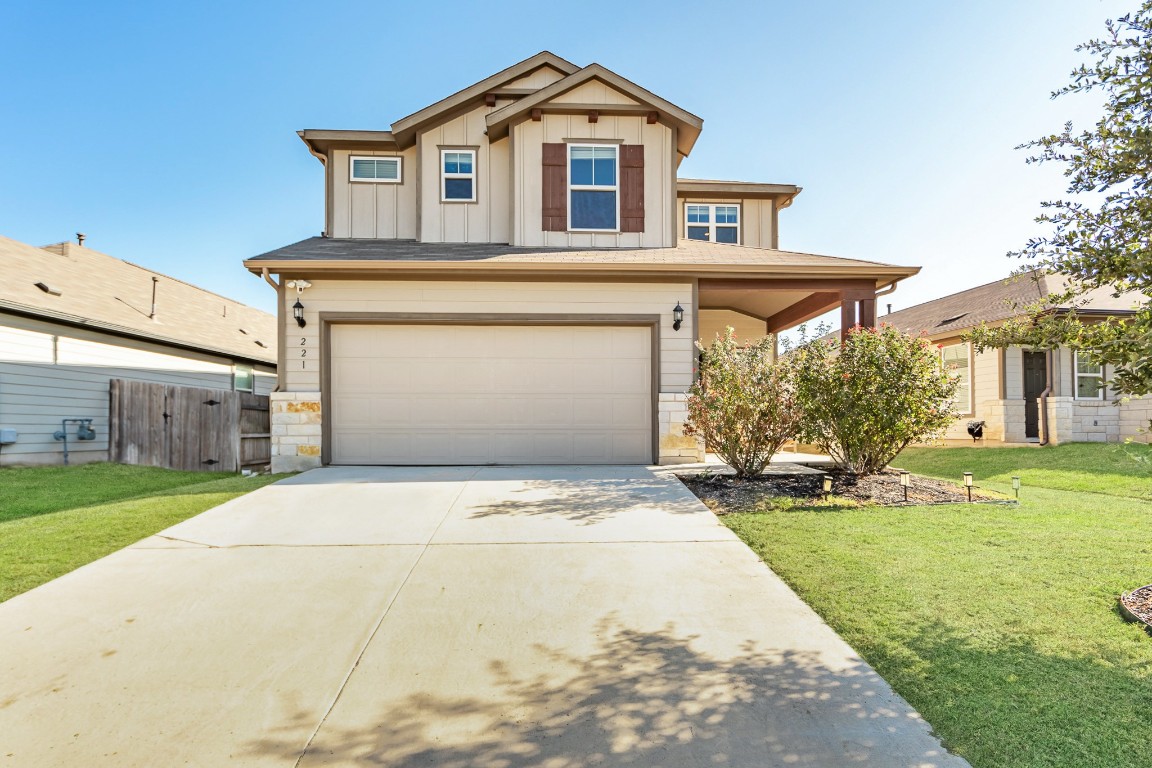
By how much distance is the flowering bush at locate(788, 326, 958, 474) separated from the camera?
672 cm

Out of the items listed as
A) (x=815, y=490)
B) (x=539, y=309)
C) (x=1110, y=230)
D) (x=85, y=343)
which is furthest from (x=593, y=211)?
(x=85, y=343)

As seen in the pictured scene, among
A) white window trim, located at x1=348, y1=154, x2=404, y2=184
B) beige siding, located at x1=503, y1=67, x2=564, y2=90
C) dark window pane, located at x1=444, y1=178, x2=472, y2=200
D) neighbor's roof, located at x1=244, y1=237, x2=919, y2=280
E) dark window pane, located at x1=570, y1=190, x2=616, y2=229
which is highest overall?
beige siding, located at x1=503, y1=67, x2=564, y2=90

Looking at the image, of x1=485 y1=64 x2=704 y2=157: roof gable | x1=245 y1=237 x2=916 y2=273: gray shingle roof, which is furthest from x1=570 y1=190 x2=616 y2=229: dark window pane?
x1=485 y1=64 x2=704 y2=157: roof gable

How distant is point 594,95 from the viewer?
31.4 ft

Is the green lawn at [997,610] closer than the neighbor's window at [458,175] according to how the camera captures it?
Yes

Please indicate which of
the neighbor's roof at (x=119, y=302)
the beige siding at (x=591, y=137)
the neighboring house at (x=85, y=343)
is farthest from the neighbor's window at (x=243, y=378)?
the beige siding at (x=591, y=137)

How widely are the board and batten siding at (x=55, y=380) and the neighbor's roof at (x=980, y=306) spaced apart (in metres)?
16.0

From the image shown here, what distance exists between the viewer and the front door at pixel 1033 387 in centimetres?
1305

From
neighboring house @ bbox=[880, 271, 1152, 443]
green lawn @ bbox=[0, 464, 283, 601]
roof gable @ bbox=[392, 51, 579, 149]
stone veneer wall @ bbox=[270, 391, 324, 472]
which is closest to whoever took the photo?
green lawn @ bbox=[0, 464, 283, 601]

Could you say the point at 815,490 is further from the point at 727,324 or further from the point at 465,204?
the point at 465,204

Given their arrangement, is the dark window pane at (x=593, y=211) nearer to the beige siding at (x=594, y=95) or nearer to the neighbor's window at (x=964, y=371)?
the beige siding at (x=594, y=95)

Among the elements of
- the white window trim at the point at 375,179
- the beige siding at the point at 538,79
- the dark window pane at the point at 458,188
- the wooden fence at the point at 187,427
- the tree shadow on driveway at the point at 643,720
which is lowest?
the tree shadow on driveway at the point at 643,720

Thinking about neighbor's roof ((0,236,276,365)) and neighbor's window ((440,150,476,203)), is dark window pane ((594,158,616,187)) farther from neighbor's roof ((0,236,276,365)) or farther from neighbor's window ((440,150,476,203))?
neighbor's roof ((0,236,276,365))

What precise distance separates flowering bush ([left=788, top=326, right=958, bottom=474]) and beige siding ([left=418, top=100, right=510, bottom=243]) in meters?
6.16
